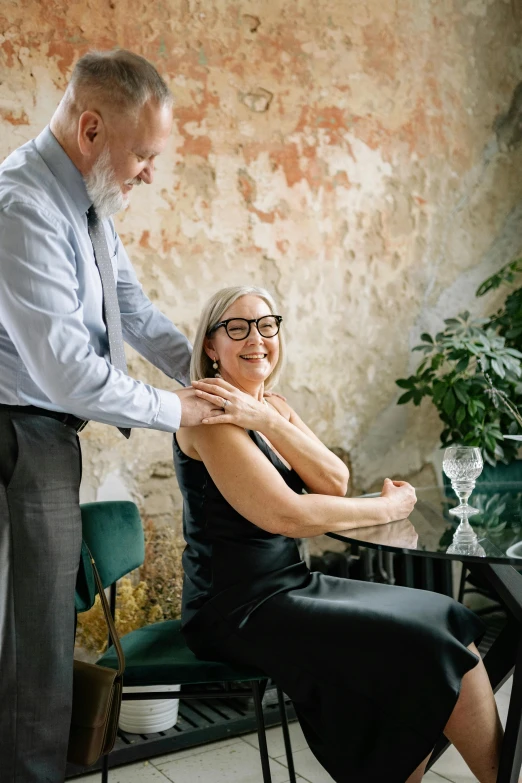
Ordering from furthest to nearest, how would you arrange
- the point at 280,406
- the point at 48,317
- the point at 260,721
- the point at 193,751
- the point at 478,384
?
the point at 478,384 < the point at 193,751 < the point at 280,406 < the point at 260,721 < the point at 48,317

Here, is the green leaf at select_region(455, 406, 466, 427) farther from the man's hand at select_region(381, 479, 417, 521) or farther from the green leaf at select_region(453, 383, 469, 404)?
the man's hand at select_region(381, 479, 417, 521)

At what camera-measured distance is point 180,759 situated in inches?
119

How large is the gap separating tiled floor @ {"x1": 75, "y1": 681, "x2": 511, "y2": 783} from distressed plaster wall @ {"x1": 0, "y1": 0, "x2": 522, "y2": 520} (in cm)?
103

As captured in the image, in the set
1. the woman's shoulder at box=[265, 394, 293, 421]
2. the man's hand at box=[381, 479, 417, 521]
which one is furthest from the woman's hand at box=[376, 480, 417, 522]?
the woman's shoulder at box=[265, 394, 293, 421]

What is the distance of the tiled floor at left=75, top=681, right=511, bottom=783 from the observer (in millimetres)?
2857

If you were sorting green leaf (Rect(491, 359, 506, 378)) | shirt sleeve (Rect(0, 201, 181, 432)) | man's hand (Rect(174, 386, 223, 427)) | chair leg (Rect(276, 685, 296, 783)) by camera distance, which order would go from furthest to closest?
1. green leaf (Rect(491, 359, 506, 378))
2. chair leg (Rect(276, 685, 296, 783))
3. man's hand (Rect(174, 386, 223, 427))
4. shirt sleeve (Rect(0, 201, 181, 432))

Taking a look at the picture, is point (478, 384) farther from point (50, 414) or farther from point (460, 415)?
point (50, 414)

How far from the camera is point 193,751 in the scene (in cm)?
309

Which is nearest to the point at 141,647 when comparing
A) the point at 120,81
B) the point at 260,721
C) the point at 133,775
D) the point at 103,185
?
the point at 260,721

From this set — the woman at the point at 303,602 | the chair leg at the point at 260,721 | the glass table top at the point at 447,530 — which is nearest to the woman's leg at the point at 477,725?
the woman at the point at 303,602

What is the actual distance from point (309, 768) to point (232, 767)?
0.28 meters

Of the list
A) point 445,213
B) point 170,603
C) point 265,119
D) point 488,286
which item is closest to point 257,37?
point 265,119

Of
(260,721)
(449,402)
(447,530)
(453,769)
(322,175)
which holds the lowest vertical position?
(453,769)

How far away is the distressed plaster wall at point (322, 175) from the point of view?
3.53 metres
